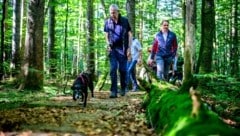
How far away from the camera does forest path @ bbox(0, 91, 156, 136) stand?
5.79 metres

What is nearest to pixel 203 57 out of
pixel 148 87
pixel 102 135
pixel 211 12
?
pixel 211 12

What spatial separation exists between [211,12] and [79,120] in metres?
8.77

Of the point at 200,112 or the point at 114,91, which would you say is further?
the point at 114,91

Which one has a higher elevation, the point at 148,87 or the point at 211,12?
the point at 211,12

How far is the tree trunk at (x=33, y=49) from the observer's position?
12.5 m

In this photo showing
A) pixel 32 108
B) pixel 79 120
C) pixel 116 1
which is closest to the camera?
pixel 79 120

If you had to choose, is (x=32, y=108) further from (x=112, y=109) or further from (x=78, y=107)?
(x=112, y=109)

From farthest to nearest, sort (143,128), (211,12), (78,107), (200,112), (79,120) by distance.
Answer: (211,12) → (78,107) → (79,120) → (143,128) → (200,112)

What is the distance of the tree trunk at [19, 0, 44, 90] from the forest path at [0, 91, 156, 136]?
13.7 feet

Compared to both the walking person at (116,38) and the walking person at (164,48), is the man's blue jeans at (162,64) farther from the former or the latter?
the walking person at (116,38)

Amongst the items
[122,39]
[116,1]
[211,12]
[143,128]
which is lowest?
[143,128]

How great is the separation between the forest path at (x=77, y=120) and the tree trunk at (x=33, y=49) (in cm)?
419

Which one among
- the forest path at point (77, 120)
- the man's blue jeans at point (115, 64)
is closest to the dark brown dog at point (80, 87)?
the forest path at point (77, 120)

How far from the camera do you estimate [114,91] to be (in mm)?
10852
